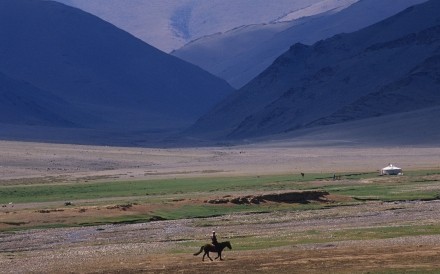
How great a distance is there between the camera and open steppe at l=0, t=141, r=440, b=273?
34.6 meters

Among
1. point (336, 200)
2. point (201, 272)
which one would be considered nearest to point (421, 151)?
point (336, 200)

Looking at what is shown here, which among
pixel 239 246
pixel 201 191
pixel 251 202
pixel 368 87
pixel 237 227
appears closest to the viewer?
pixel 239 246

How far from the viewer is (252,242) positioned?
40.9 meters

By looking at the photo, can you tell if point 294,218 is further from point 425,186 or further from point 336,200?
point 425,186

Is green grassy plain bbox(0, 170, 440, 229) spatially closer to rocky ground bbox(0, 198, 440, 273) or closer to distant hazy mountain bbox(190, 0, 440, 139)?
rocky ground bbox(0, 198, 440, 273)

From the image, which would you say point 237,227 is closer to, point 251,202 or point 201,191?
point 251,202

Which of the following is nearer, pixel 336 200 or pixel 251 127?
pixel 336 200

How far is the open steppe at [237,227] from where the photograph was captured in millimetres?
34562

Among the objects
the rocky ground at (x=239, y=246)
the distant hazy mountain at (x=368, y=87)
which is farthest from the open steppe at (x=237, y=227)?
the distant hazy mountain at (x=368, y=87)


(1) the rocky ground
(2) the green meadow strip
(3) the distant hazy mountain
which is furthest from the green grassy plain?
(3) the distant hazy mountain

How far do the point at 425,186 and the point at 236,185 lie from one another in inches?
496

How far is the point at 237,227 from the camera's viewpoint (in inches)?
1875

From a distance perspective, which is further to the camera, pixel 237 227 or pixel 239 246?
pixel 237 227

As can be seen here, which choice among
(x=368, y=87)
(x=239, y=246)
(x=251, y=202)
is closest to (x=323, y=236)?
(x=239, y=246)
